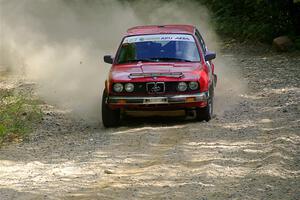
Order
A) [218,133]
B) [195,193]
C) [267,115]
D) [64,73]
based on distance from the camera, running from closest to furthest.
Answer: [195,193] < [218,133] < [267,115] < [64,73]

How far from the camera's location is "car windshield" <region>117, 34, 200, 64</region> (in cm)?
1226

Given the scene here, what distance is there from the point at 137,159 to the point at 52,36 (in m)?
17.8

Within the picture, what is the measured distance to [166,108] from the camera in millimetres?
11352

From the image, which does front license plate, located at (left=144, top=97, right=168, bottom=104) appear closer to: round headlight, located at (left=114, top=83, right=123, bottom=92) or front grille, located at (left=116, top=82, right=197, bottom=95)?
front grille, located at (left=116, top=82, right=197, bottom=95)

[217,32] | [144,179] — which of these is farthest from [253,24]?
[144,179]

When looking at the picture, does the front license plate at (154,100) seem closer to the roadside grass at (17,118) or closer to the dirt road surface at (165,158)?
the dirt road surface at (165,158)

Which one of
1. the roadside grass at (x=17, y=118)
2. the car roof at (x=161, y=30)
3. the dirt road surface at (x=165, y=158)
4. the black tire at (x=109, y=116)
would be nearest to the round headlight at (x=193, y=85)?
the dirt road surface at (x=165, y=158)

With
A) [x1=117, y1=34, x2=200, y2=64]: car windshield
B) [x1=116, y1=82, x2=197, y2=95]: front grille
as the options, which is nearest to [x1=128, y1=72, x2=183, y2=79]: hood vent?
[x1=116, y1=82, x2=197, y2=95]: front grille

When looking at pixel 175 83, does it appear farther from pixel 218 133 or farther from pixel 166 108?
pixel 218 133

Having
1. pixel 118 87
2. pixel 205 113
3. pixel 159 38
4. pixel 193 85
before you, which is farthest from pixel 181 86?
pixel 159 38

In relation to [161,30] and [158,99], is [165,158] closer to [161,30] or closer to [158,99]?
[158,99]

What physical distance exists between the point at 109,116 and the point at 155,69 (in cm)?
118

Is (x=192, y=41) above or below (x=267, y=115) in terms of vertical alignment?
above

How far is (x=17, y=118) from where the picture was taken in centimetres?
1254
